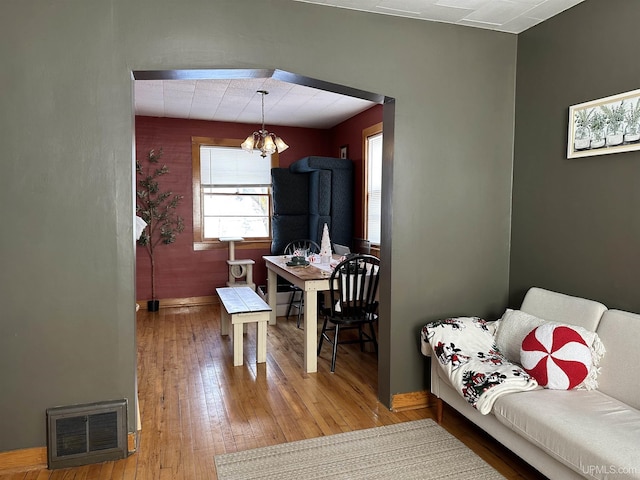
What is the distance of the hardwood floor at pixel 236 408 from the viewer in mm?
2398

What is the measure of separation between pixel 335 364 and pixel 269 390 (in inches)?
28.5

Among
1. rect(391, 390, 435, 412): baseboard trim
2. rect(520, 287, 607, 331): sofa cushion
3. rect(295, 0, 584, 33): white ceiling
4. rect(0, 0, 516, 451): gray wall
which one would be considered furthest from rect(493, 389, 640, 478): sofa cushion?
rect(295, 0, 584, 33): white ceiling

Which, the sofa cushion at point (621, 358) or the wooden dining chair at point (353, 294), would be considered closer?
the sofa cushion at point (621, 358)

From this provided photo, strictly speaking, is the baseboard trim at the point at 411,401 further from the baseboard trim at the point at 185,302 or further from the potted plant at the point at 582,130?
the baseboard trim at the point at 185,302

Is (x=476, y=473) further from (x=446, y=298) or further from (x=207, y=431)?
(x=207, y=431)

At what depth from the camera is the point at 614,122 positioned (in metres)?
2.47

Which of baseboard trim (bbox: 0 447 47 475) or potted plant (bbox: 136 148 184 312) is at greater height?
potted plant (bbox: 136 148 184 312)

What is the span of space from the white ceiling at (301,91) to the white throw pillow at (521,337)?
1849mm

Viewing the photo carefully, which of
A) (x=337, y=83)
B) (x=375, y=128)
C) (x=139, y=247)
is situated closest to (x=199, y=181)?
(x=139, y=247)

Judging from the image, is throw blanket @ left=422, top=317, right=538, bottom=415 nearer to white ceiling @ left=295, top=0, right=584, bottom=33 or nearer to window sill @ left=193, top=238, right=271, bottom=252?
white ceiling @ left=295, top=0, right=584, bottom=33

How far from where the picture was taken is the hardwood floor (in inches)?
94.4

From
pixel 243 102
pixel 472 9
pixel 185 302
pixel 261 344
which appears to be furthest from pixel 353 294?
pixel 185 302

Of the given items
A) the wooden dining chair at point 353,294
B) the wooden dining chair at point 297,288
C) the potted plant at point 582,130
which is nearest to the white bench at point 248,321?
the wooden dining chair at point 353,294

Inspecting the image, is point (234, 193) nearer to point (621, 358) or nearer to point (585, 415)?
point (621, 358)
